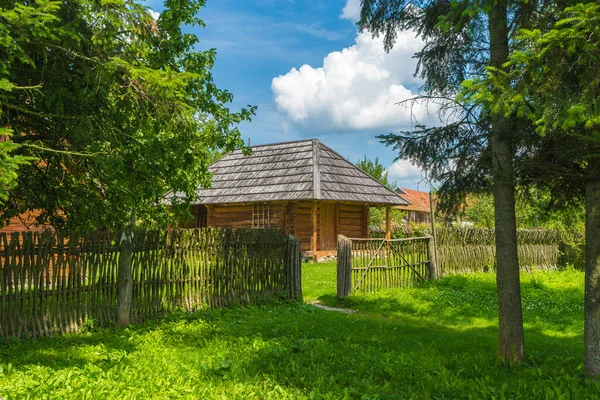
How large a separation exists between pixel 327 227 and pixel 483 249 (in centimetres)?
840

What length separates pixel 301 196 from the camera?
22.8 m

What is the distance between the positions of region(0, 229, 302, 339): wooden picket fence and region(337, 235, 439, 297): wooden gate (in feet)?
3.86

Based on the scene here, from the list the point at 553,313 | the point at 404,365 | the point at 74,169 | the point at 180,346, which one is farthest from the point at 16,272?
the point at 553,313

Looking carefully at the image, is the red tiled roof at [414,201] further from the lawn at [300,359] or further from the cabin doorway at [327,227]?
the lawn at [300,359]

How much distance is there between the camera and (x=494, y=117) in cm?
658

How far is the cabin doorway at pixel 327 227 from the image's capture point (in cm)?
2408

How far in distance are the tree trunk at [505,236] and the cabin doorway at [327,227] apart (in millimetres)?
17405

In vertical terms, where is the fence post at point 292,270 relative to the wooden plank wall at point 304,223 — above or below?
→ below

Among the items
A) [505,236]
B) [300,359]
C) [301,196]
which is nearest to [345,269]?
[300,359]

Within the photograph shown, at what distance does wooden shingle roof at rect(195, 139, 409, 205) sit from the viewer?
23594 mm

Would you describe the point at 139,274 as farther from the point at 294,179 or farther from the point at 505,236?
the point at 294,179

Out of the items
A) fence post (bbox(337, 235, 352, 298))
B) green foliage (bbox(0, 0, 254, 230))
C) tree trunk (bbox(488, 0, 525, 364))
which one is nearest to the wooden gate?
fence post (bbox(337, 235, 352, 298))

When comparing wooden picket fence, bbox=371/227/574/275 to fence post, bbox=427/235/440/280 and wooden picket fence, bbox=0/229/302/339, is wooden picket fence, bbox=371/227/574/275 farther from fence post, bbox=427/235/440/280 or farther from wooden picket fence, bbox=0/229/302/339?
wooden picket fence, bbox=0/229/302/339

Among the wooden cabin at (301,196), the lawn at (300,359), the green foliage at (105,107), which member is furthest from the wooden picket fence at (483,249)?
the green foliage at (105,107)
